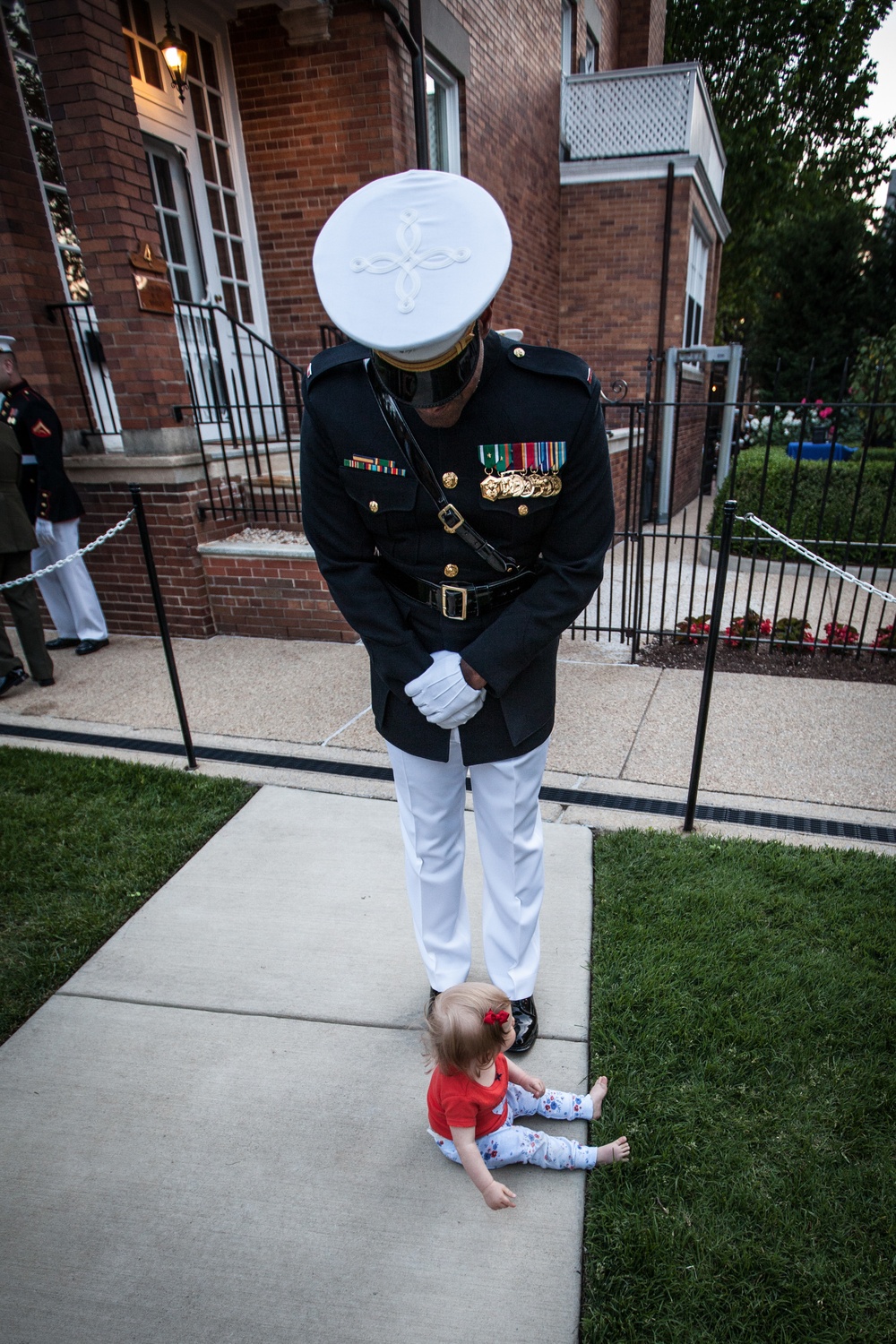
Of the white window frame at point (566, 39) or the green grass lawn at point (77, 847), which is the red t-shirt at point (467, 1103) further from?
the white window frame at point (566, 39)

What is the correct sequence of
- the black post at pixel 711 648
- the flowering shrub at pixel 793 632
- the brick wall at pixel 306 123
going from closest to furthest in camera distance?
1. the black post at pixel 711 648
2. the flowering shrub at pixel 793 632
3. the brick wall at pixel 306 123

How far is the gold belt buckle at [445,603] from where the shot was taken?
175 cm

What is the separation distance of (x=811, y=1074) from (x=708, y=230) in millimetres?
14362

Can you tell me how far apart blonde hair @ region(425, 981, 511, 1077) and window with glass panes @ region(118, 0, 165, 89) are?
678cm

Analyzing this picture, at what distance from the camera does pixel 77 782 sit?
355 centimetres

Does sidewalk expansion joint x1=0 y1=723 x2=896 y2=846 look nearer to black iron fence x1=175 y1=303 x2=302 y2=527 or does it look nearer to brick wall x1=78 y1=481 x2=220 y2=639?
brick wall x1=78 y1=481 x2=220 y2=639

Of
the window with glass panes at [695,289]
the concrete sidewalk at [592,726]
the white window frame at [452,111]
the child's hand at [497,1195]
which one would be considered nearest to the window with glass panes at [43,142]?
the concrete sidewalk at [592,726]

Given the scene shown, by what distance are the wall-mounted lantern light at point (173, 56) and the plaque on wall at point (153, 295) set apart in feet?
6.75

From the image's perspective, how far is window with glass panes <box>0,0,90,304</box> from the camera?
5.08 meters

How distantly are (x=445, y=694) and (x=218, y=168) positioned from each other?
6684 mm

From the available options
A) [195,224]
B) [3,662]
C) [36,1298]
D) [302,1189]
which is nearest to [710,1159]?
[302,1189]

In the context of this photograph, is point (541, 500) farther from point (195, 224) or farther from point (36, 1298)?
point (195, 224)

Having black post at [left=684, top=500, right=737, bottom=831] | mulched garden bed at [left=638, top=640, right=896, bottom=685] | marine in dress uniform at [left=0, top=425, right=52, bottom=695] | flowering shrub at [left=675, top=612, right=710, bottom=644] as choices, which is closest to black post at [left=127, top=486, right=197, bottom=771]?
marine in dress uniform at [left=0, top=425, right=52, bottom=695]

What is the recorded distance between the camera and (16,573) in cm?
462
